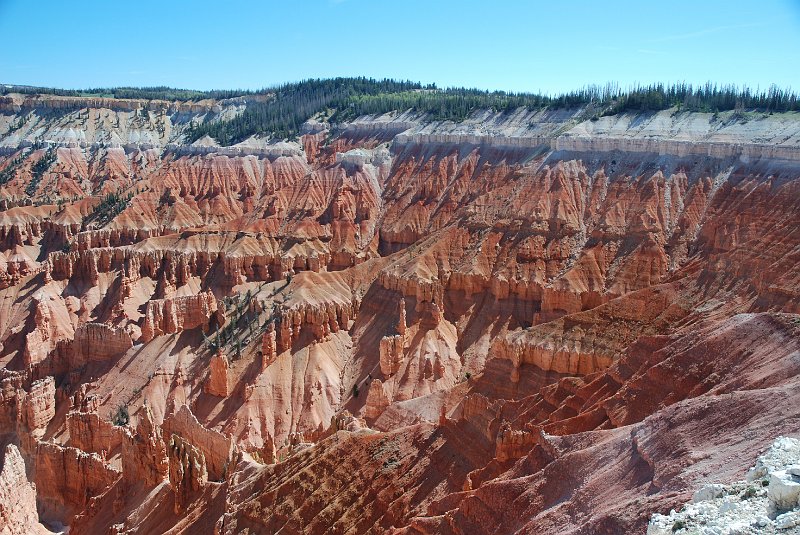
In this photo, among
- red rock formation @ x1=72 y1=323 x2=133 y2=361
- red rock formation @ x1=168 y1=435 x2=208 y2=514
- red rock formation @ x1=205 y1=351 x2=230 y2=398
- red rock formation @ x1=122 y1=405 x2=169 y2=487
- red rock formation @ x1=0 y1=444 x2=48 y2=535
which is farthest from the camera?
red rock formation @ x1=72 y1=323 x2=133 y2=361

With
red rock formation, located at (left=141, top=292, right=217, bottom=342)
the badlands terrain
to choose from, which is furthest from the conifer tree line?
red rock formation, located at (left=141, top=292, right=217, bottom=342)

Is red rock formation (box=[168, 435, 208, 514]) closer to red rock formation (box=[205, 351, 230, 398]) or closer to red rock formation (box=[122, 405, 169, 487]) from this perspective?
red rock formation (box=[122, 405, 169, 487])

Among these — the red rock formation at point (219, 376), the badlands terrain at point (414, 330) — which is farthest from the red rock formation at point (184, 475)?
the red rock formation at point (219, 376)

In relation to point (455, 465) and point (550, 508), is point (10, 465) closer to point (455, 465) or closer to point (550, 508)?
point (455, 465)

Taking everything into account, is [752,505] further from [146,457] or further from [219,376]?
[219,376]

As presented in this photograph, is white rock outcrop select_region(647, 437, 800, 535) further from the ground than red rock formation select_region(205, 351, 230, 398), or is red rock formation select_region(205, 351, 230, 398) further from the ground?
white rock outcrop select_region(647, 437, 800, 535)

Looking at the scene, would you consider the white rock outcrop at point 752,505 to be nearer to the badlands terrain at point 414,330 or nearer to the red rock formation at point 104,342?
the badlands terrain at point 414,330

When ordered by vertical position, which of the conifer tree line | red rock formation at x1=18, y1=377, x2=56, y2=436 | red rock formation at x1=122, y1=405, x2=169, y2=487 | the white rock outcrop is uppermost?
the conifer tree line

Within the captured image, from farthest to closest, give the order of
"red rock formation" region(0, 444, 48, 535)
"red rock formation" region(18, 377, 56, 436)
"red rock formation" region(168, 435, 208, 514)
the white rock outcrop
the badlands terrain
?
1. "red rock formation" region(18, 377, 56, 436)
2. "red rock formation" region(168, 435, 208, 514)
3. "red rock formation" region(0, 444, 48, 535)
4. the badlands terrain
5. the white rock outcrop
